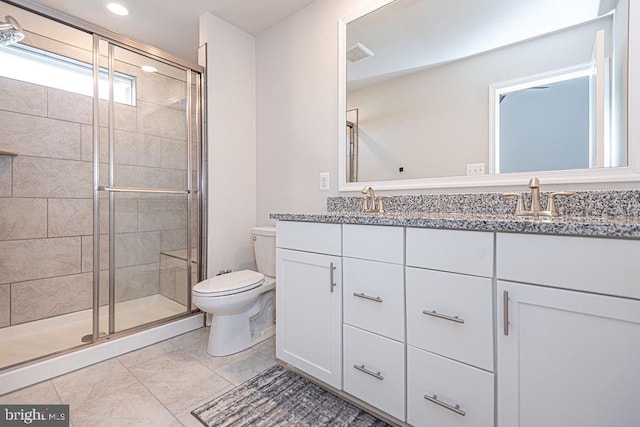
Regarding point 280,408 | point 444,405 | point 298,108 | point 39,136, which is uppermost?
point 298,108

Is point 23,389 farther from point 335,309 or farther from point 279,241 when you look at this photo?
point 335,309

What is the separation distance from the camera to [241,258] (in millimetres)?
2357

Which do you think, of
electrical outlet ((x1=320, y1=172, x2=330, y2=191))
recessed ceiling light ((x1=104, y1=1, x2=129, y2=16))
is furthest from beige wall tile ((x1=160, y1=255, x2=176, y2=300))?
recessed ceiling light ((x1=104, y1=1, x2=129, y2=16))

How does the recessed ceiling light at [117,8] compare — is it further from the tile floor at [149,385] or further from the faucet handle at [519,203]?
the faucet handle at [519,203]

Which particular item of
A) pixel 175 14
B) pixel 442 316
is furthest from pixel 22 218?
pixel 442 316

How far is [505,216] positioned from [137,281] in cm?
237

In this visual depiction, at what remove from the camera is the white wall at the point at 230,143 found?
217 cm

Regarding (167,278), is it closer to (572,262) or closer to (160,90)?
(160,90)

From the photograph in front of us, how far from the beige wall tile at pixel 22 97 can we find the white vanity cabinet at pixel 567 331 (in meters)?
2.98

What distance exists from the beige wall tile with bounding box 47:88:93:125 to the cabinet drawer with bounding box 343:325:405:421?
2.44 metres

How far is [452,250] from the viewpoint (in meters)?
0.95

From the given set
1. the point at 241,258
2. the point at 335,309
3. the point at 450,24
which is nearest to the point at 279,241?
the point at 335,309

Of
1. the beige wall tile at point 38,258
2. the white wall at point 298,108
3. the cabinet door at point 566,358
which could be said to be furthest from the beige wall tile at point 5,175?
the cabinet door at point 566,358

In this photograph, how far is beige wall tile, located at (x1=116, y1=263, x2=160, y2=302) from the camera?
1.97m
